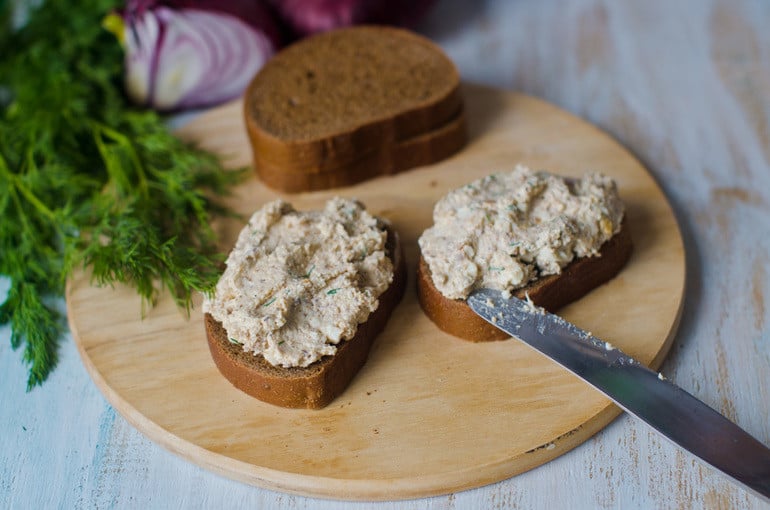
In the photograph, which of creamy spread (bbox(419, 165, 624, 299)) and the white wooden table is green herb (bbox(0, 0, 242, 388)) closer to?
the white wooden table

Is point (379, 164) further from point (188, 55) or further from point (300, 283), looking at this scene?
point (188, 55)

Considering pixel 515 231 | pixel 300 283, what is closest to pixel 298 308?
pixel 300 283

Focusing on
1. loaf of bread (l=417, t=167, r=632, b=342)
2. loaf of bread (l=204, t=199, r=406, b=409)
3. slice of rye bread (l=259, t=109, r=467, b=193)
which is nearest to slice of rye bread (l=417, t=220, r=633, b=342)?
loaf of bread (l=417, t=167, r=632, b=342)

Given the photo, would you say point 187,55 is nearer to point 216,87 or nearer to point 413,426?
point 216,87

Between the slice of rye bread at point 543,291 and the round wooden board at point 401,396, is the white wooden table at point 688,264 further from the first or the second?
the slice of rye bread at point 543,291

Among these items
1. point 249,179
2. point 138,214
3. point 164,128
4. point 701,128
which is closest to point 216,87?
point 164,128
